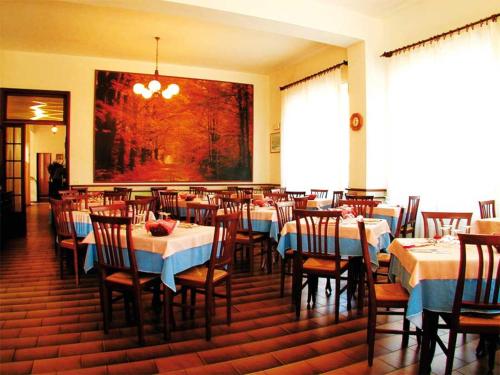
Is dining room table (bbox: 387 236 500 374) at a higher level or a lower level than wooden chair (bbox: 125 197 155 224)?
lower

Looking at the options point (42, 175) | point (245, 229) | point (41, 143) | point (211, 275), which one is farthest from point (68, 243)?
point (41, 143)

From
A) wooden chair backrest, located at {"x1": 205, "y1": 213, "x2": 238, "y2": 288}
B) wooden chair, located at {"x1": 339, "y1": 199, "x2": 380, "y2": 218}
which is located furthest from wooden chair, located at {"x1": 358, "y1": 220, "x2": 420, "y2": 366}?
wooden chair, located at {"x1": 339, "y1": 199, "x2": 380, "y2": 218}

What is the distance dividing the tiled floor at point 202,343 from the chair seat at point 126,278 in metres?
0.44

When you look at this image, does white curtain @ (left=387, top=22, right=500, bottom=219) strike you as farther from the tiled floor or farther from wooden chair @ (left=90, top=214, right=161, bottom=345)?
wooden chair @ (left=90, top=214, right=161, bottom=345)

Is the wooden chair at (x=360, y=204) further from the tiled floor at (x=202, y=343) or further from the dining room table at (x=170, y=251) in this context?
the dining room table at (x=170, y=251)

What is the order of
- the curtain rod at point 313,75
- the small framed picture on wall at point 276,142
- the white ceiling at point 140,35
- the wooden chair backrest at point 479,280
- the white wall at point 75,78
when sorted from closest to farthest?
the wooden chair backrest at point 479,280, the white ceiling at point 140,35, the curtain rod at point 313,75, the white wall at point 75,78, the small framed picture on wall at point 276,142

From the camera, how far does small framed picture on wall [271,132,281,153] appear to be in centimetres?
1036

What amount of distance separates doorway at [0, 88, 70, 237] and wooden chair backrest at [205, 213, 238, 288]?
6200 millimetres

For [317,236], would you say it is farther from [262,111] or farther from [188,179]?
[262,111]

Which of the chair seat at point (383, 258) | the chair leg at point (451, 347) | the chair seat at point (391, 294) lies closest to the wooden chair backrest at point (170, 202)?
the chair seat at point (383, 258)

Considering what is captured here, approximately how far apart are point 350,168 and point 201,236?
485 centimetres

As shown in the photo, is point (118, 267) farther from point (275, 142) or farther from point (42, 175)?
point (42, 175)

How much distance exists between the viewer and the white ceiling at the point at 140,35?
652 centimetres

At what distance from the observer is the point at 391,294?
2727 mm
